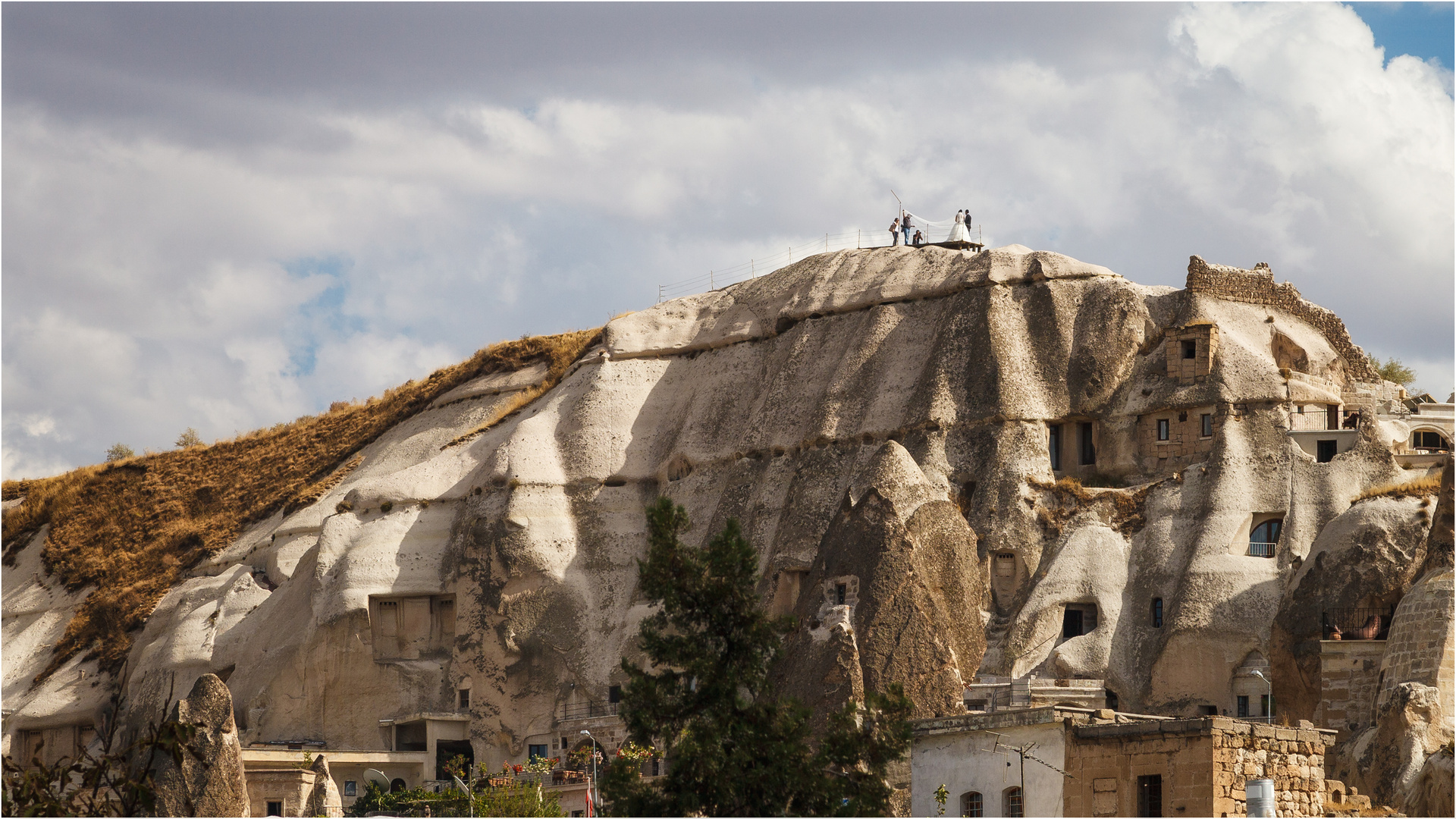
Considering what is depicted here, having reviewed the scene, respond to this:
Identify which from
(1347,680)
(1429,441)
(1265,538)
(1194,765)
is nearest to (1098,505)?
(1265,538)

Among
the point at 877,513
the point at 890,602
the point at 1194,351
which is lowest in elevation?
the point at 890,602

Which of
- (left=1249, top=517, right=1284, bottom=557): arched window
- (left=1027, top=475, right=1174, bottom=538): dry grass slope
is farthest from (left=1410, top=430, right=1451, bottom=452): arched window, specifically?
(left=1027, top=475, right=1174, bottom=538): dry grass slope

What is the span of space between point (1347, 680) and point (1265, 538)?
9.97 metres

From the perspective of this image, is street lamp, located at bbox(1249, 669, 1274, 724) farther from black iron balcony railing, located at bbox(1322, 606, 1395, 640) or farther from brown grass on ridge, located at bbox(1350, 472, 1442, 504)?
brown grass on ridge, located at bbox(1350, 472, 1442, 504)

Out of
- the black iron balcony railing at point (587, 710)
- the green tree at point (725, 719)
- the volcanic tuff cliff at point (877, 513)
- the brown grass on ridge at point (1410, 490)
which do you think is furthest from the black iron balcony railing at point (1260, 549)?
the green tree at point (725, 719)

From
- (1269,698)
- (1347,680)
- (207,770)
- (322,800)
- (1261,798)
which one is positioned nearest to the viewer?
(207,770)

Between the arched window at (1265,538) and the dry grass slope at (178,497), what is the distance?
3176 centimetres

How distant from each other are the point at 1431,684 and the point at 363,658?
37.0 meters

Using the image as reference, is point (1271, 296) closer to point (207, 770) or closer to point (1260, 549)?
point (1260, 549)

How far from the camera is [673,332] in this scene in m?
81.3

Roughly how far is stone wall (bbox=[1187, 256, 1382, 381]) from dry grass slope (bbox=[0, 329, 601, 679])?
86.6ft

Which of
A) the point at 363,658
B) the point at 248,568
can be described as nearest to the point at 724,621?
the point at 363,658

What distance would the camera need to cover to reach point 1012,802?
39312 millimetres

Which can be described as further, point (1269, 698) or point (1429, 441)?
point (1429, 441)
